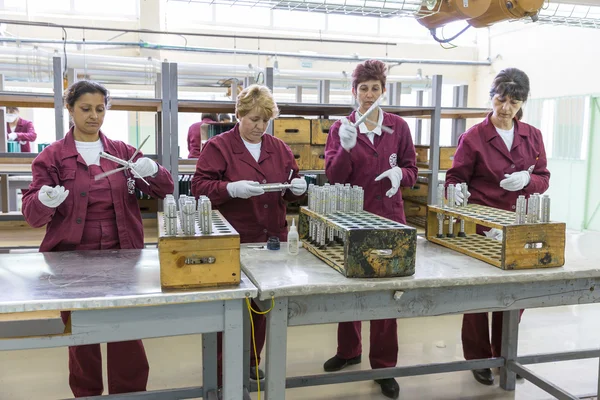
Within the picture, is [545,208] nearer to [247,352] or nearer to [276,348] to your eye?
[276,348]

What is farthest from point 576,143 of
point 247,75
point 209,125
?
point 209,125

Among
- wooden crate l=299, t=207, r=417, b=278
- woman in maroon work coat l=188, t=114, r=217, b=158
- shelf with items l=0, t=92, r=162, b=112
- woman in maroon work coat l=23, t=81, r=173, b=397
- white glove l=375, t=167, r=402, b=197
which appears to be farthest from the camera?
woman in maroon work coat l=188, t=114, r=217, b=158

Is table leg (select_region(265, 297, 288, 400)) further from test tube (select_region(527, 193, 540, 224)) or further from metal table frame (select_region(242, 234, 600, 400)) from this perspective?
test tube (select_region(527, 193, 540, 224))

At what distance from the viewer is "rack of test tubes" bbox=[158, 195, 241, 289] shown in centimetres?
139

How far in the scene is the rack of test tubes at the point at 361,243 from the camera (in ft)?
5.00

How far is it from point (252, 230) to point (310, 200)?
39 centimetres

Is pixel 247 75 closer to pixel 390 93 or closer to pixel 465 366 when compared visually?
pixel 390 93

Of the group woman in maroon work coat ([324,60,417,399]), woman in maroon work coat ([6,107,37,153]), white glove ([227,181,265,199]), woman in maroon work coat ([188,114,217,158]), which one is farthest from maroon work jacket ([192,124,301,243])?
woman in maroon work coat ([6,107,37,153])

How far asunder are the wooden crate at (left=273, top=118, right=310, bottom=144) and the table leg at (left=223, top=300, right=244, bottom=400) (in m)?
2.22

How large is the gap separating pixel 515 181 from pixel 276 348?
1350 mm

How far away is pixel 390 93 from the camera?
5383mm

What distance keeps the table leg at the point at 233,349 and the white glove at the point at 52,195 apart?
783 mm

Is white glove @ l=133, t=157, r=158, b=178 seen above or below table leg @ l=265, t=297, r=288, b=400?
above

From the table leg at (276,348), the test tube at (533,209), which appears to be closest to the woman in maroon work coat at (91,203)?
the table leg at (276,348)
